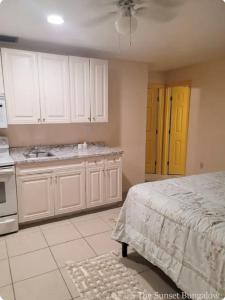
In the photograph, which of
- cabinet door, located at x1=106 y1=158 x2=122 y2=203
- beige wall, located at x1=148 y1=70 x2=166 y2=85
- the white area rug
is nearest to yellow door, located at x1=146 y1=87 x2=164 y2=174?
beige wall, located at x1=148 y1=70 x2=166 y2=85

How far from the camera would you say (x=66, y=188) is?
310 cm

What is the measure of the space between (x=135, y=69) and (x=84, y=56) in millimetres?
1013

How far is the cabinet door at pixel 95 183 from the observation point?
10.7 ft

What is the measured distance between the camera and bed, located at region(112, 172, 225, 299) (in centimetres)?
138

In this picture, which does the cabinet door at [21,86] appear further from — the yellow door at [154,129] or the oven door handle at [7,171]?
the yellow door at [154,129]

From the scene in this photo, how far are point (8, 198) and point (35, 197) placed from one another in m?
0.33

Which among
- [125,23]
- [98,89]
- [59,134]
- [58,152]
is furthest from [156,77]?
[125,23]

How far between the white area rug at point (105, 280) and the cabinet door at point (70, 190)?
1011 mm

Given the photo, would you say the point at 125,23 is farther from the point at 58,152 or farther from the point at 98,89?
the point at 58,152

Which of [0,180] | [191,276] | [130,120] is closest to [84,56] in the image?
[130,120]

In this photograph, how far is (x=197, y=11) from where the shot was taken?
2.04m

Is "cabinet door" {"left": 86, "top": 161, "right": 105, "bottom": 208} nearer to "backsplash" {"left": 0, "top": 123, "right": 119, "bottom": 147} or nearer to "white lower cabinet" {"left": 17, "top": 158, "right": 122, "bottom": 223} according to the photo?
"white lower cabinet" {"left": 17, "top": 158, "right": 122, "bottom": 223}

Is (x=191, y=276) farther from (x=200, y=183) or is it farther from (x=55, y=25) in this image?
(x=55, y=25)

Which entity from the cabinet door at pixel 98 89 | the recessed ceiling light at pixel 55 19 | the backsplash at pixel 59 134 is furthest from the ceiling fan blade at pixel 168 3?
the backsplash at pixel 59 134
